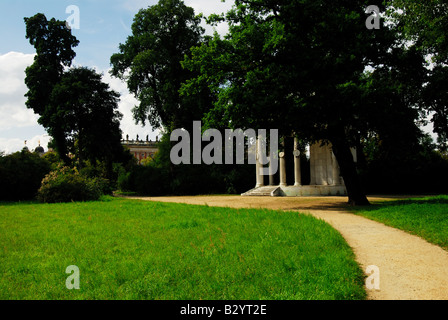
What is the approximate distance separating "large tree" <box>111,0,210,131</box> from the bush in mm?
13888

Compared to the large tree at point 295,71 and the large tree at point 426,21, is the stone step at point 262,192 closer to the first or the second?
the large tree at point 295,71

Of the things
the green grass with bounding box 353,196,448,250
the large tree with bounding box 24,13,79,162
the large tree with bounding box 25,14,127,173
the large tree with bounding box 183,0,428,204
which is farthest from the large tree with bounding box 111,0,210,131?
the green grass with bounding box 353,196,448,250

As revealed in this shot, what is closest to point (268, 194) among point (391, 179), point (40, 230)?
point (391, 179)

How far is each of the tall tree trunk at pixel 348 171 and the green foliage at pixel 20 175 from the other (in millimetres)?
21787

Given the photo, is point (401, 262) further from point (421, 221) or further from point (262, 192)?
point (262, 192)

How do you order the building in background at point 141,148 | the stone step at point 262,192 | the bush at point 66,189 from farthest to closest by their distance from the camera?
the building in background at point 141,148
the stone step at point 262,192
the bush at point 66,189

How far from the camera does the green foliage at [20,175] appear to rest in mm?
26453

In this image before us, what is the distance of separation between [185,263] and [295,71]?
12.2m

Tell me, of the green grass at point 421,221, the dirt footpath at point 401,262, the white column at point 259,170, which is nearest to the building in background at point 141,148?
the white column at point 259,170

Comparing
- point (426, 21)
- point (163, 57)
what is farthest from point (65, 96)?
point (426, 21)

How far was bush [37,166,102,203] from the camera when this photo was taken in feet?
75.8

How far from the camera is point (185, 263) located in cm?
594

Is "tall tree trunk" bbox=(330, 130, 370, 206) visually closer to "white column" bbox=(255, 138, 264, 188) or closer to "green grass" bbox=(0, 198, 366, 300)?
"green grass" bbox=(0, 198, 366, 300)
